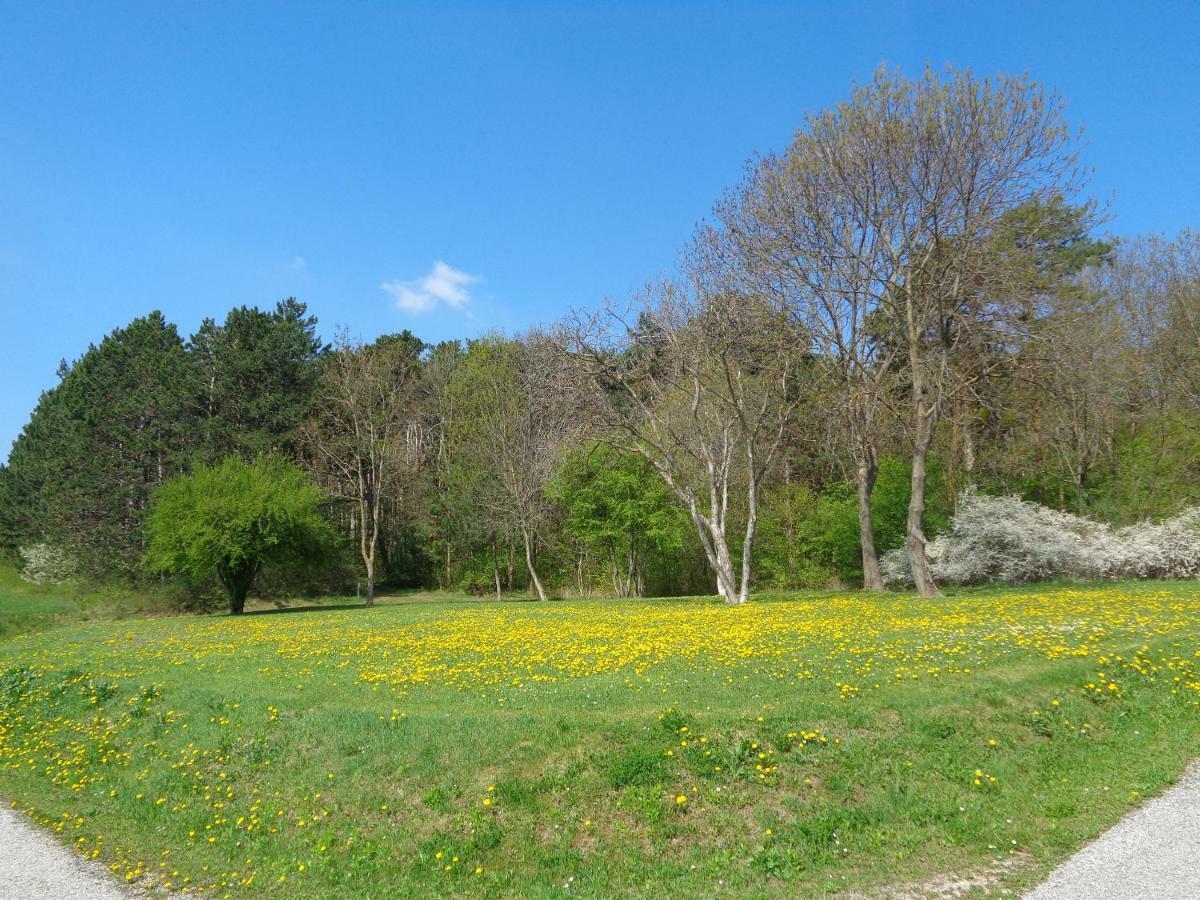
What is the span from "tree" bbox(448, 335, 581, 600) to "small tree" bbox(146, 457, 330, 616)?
12016mm

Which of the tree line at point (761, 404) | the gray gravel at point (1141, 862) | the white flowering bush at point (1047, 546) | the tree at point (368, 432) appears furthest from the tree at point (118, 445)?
the gray gravel at point (1141, 862)

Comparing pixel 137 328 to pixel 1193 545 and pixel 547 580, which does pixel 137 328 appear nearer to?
pixel 547 580

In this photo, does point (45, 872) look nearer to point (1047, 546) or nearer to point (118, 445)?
point (1047, 546)

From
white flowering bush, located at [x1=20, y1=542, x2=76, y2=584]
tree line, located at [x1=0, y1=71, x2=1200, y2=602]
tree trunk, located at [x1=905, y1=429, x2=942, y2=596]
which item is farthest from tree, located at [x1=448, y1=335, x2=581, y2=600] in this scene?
white flowering bush, located at [x1=20, y1=542, x2=76, y2=584]

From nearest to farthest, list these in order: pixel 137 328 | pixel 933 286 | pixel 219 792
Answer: pixel 219 792 < pixel 933 286 < pixel 137 328

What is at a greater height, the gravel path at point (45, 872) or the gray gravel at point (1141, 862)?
the gray gravel at point (1141, 862)

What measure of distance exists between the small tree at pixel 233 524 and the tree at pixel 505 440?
39.4 feet

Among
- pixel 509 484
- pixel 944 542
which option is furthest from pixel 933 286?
pixel 509 484

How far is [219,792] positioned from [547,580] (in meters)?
47.2

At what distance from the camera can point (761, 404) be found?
32969 mm

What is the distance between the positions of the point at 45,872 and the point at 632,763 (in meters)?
7.22

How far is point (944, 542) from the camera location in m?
34.1

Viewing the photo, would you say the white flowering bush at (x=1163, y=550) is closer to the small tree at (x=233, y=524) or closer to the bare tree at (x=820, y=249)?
→ the bare tree at (x=820, y=249)

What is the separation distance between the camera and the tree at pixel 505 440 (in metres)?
47.5
